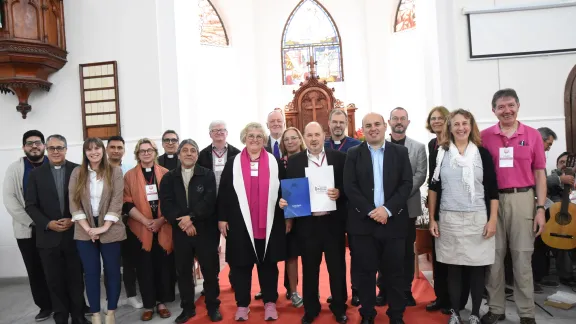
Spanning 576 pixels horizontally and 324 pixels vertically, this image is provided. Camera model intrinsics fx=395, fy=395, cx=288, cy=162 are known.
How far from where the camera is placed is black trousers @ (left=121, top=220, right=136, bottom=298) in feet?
11.5

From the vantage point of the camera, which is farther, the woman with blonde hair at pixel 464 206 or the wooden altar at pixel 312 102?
the wooden altar at pixel 312 102

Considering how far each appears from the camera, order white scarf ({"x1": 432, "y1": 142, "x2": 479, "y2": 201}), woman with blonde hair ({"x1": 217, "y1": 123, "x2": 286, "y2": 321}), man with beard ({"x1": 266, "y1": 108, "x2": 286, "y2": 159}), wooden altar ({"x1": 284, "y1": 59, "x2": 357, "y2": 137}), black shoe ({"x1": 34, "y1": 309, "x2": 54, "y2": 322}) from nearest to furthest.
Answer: white scarf ({"x1": 432, "y1": 142, "x2": 479, "y2": 201})
woman with blonde hair ({"x1": 217, "y1": 123, "x2": 286, "y2": 321})
black shoe ({"x1": 34, "y1": 309, "x2": 54, "y2": 322})
man with beard ({"x1": 266, "y1": 108, "x2": 286, "y2": 159})
wooden altar ({"x1": 284, "y1": 59, "x2": 357, "y2": 137})

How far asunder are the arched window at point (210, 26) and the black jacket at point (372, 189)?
7.41 metres

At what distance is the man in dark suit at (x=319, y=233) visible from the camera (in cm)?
296

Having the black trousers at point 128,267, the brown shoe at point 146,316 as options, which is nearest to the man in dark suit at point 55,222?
the black trousers at point 128,267

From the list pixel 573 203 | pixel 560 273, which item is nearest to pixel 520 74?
pixel 573 203

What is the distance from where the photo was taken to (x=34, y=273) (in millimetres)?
3693

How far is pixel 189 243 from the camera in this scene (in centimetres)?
322

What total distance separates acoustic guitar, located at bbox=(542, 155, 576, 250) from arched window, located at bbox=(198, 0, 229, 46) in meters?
7.87

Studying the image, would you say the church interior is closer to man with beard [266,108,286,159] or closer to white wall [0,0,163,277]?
white wall [0,0,163,277]

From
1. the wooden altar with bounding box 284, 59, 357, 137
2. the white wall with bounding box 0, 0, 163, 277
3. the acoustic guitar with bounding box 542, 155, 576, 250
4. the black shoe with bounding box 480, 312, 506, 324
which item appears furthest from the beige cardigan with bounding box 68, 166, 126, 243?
the wooden altar with bounding box 284, 59, 357, 137

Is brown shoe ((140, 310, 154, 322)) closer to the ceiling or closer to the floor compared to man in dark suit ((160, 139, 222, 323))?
closer to the floor

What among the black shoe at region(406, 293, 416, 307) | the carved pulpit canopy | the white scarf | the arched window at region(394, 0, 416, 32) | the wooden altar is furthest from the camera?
the wooden altar

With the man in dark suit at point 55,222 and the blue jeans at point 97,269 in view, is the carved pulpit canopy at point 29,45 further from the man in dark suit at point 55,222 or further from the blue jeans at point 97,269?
the blue jeans at point 97,269
